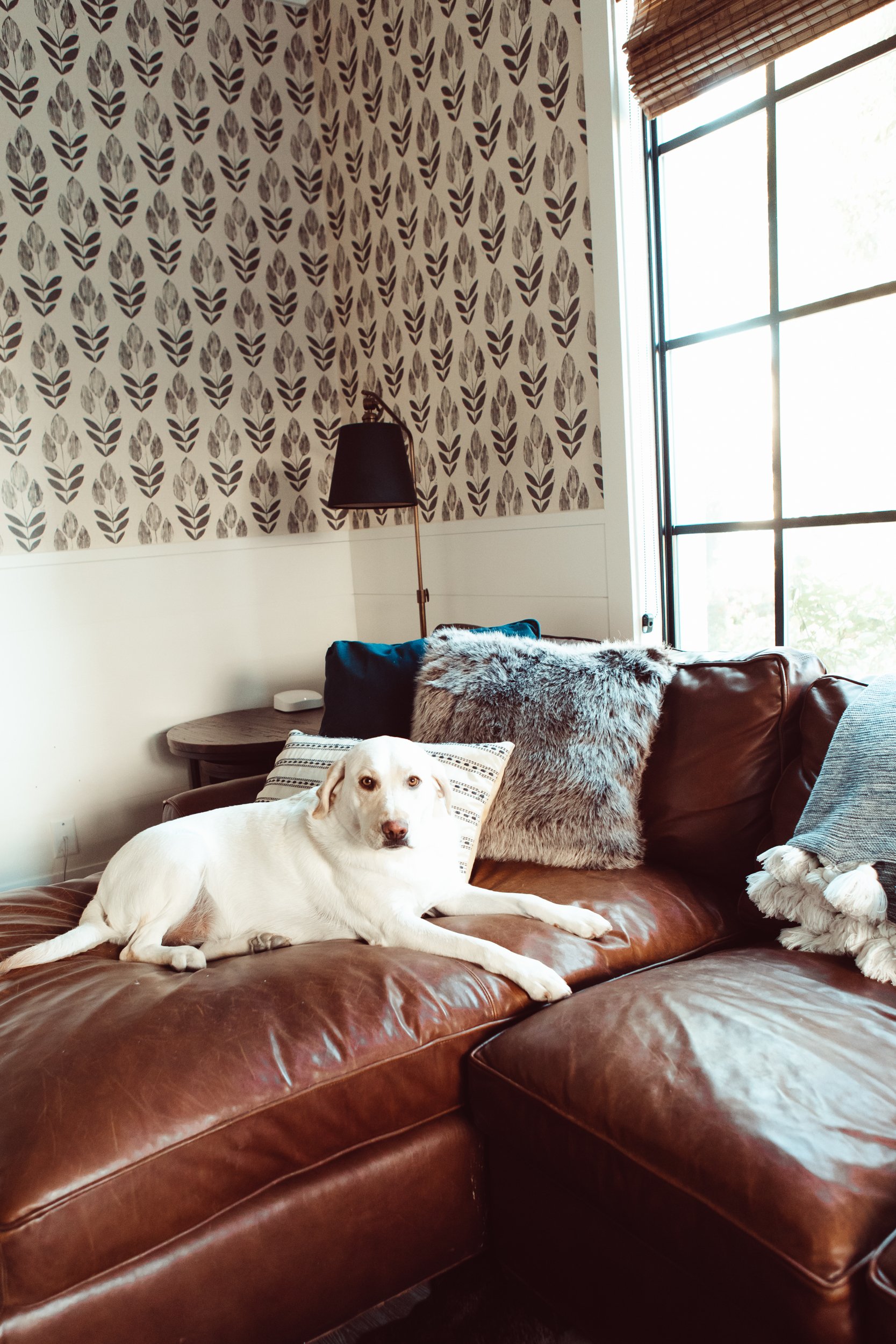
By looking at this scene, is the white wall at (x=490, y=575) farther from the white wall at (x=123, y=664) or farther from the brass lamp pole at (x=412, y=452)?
the white wall at (x=123, y=664)

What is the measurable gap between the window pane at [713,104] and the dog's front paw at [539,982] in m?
2.04

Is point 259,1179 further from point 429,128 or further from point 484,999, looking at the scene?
point 429,128

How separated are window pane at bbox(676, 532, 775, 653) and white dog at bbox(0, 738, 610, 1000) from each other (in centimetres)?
106

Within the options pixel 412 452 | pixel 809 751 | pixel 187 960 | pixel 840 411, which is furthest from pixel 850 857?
pixel 412 452

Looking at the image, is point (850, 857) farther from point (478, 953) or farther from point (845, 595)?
point (845, 595)

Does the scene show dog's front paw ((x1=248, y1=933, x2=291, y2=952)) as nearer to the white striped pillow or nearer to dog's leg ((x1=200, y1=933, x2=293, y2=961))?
dog's leg ((x1=200, y1=933, x2=293, y2=961))

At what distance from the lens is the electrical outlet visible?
332cm

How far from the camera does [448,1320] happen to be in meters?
1.44

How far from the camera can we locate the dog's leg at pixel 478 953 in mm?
1508

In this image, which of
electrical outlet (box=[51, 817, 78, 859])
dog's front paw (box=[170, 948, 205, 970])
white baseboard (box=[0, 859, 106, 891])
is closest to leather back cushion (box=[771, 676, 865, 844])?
dog's front paw (box=[170, 948, 205, 970])

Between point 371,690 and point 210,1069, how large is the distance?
1.09 metres

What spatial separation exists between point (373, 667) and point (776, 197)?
4.96 feet

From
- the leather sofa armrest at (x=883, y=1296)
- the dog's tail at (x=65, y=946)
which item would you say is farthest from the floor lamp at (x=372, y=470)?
the leather sofa armrest at (x=883, y=1296)

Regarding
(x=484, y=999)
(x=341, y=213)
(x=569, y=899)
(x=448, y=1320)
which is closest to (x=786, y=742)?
(x=569, y=899)
